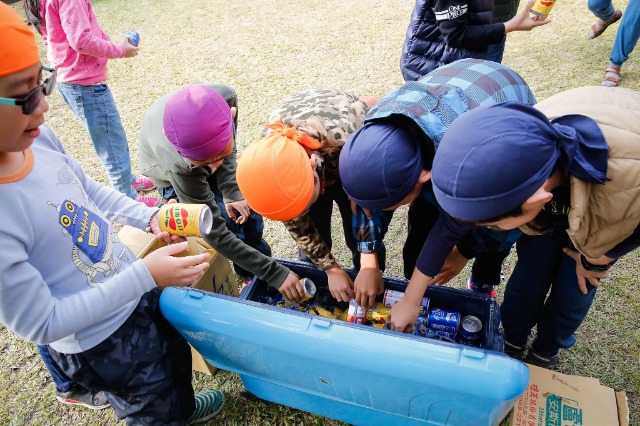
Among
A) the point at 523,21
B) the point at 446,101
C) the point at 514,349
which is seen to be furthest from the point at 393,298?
the point at 523,21

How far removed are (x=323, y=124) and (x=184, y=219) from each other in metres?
0.59

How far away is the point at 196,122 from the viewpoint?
1.54 m

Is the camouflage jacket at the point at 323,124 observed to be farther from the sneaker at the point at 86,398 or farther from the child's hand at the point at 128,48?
the child's hand at the point at 128,48

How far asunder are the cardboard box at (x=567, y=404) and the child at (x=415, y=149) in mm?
493

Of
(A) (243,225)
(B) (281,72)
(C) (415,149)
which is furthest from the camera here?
(B) (281,72)

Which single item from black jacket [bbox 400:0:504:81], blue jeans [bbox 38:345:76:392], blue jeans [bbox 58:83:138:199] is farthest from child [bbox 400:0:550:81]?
blue jeans [bbox 38:345:76:392]

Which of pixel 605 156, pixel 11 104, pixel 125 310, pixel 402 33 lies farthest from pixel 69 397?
pixel 402 33

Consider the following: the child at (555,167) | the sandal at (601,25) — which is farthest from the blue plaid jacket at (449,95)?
the sandal at (601,25)

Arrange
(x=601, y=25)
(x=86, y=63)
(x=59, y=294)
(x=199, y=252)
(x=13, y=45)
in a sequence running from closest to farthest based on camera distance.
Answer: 1. (x=13, y=45)
2. (x=59, y=294)
3. (x=199, y=252)
4. (x=86, y=63)
5. (x=601, y=25)

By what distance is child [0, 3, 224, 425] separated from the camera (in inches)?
38.8

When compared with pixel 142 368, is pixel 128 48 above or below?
above

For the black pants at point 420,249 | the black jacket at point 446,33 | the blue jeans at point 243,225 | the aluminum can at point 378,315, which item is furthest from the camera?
the blue jeans at point 243,225

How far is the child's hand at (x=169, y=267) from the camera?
3.98 ft

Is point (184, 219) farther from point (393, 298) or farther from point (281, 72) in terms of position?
point (281, 72)
